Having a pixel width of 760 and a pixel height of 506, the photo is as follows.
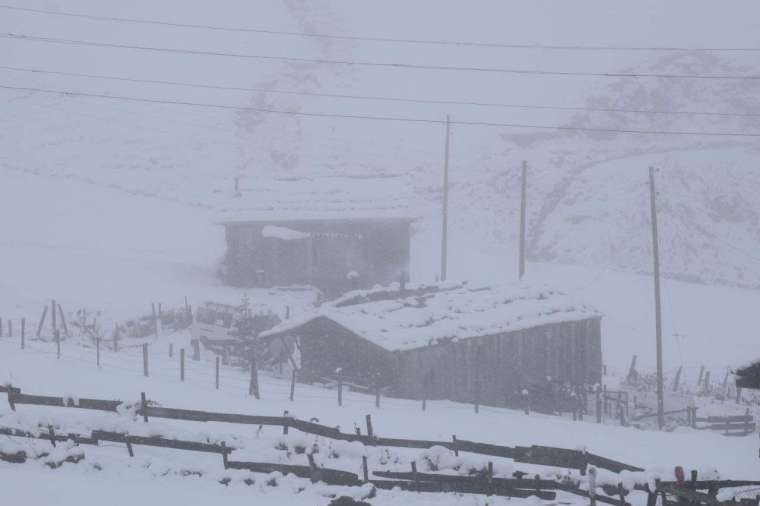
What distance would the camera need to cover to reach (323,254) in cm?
3994

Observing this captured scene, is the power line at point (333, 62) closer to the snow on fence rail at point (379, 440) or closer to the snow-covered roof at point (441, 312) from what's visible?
the snow-covered roof at point (441, 312)

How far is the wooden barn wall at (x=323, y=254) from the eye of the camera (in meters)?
39.9

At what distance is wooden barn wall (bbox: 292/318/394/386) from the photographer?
2512 cm

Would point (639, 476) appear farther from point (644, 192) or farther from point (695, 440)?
point (644, 192)

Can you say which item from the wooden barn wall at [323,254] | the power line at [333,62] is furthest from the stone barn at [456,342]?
the power line at [333,62]

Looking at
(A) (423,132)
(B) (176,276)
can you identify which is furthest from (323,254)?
(A) (423,132)

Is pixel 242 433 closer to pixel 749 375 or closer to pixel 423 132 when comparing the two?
pixel 749 375

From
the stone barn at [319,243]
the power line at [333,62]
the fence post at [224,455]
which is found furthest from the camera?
the power line at [333,62]

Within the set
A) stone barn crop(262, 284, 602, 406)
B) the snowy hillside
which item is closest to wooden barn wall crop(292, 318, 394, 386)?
stone barn crop(262, 284, 602, 406)

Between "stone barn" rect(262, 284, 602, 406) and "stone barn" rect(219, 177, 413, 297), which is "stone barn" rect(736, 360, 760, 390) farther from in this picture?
"stone barn" rect(219, 177, 413, 297)

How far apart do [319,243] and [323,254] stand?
632 millimetres

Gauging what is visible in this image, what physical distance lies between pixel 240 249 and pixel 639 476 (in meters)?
32.1

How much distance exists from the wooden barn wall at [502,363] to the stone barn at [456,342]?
34 mm

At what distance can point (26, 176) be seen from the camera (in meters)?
57.8
